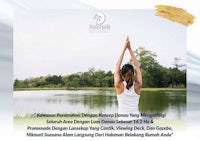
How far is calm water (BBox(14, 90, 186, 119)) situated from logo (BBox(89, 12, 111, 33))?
428 mm

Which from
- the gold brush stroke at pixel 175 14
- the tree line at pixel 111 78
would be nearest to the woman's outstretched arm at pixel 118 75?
the tree line at pixel 111 78

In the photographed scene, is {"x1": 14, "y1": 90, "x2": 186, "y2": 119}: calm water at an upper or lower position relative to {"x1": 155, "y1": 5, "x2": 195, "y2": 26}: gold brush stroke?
lower

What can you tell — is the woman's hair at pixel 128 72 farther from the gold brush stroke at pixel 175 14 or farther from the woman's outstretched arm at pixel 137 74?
the gold brush stroke at pixel 175 14

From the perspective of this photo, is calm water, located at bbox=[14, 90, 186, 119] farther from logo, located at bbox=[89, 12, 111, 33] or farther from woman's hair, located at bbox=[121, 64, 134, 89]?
logo, located at bbox=[89, 12, 111, 33]

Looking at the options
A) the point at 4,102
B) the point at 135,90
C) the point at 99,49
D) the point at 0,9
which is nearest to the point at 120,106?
the point at 135,90

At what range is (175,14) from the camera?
9.30 ft

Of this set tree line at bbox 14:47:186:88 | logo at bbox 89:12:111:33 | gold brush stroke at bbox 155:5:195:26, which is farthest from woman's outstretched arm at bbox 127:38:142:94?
gold brush stroke at bbox 155:5:195:26

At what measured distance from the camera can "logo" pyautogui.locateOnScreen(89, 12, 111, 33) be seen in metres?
2.83

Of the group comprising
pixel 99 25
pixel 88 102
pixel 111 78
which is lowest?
pixel 88 102

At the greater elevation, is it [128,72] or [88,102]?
[128,72]

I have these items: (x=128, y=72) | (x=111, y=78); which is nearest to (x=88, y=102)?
(x=111, y=78)

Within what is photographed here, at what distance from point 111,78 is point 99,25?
0.37m

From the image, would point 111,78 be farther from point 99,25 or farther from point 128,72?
point 99,25

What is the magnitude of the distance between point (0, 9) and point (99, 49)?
747 mm
